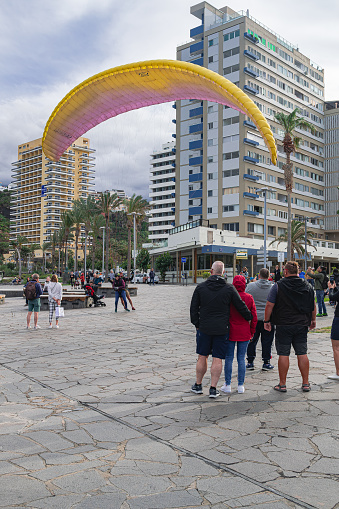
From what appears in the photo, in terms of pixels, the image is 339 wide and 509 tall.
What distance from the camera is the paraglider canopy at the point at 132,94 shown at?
13420 mm

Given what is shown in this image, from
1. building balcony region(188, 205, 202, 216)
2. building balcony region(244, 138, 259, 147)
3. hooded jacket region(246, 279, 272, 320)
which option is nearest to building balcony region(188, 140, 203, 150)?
building balcony region(244, 138, 259, 147)

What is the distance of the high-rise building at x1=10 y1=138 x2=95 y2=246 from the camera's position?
154 metres

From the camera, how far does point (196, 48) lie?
75.5m

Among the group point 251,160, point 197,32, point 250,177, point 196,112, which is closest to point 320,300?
point 250,177

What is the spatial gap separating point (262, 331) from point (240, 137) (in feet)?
209

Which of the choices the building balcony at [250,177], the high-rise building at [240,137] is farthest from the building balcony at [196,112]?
the building balcony at [250,177]

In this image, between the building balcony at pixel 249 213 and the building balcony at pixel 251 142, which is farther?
the building balcony at pixel 251 142

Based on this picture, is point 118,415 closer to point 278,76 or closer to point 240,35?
point 240,35

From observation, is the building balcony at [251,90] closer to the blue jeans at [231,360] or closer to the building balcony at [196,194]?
the building balcony at [196,194]

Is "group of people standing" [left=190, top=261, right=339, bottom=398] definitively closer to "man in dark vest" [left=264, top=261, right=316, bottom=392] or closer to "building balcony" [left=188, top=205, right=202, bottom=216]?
"man in dark vest" [left=264, top=261, right=316, bottom=392]

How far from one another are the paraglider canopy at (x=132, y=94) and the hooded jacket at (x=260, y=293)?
5273 mm

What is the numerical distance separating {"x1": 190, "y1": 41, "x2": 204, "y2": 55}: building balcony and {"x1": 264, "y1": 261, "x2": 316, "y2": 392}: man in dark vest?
76060mm

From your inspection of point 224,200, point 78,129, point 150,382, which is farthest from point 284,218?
point 150,382

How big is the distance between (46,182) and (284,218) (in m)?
102
